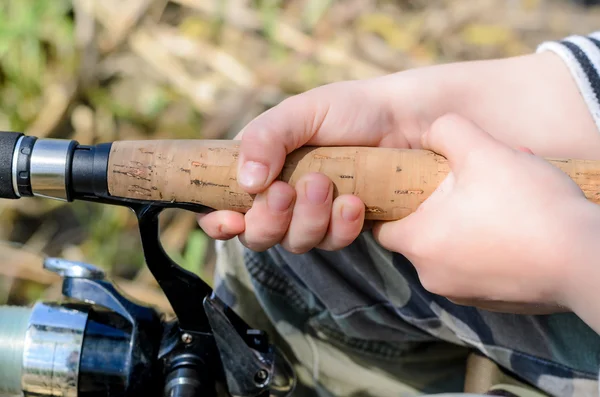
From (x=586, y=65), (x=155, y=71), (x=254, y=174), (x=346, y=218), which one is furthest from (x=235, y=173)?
(x=155, y=71)

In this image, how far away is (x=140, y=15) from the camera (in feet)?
7.05

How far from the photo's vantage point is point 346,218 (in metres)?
0.79

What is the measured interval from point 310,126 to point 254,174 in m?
0.12

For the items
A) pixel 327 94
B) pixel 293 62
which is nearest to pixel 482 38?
pixel 293 62

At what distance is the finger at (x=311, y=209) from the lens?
787mm

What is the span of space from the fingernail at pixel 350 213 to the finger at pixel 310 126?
0.09 meters

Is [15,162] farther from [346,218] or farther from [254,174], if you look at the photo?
[346,218]

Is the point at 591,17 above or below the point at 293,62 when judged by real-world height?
above

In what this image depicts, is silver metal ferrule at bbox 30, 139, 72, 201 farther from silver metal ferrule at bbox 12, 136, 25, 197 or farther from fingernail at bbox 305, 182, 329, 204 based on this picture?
fingernail at bbox 305, 182, 329, 204

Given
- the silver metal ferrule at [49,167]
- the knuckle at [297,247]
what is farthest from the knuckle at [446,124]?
the silver metal ferrule at [49,167]

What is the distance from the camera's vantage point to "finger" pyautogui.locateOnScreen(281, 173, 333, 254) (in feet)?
2.58

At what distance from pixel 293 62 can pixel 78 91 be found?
665 millimetres

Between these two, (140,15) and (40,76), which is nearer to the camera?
(40,76)

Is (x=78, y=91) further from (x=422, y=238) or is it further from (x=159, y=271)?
(x=422, y=238)
